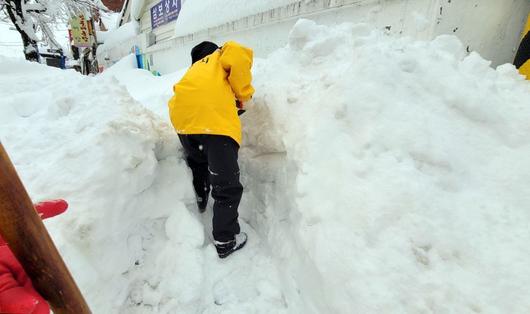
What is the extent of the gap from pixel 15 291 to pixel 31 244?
13 cm

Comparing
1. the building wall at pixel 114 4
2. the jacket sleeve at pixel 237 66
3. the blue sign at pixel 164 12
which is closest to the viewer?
the jacket sleeve at pixel 237 66

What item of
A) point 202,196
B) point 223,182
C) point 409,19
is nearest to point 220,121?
point 223,182

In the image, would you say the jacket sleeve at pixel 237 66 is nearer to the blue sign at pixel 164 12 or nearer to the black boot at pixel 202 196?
the black boot at pixel 202 196

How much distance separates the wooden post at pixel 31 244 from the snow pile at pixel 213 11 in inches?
177

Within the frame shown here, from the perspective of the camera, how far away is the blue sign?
9602 millimetres

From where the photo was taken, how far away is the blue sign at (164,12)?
9602mm

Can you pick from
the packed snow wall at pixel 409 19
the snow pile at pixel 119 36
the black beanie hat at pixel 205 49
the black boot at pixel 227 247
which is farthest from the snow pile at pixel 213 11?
the snow pile at pixel 119 36

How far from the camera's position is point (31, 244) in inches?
32.1

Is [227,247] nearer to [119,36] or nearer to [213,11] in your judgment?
[213,11]

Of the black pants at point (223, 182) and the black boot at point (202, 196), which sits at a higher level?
the black pants at point (223, 182)

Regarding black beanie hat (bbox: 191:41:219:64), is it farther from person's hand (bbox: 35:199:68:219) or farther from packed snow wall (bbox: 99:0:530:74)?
packed snow wall (bbox: 99:0:530:74)

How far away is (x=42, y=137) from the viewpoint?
6.80ft

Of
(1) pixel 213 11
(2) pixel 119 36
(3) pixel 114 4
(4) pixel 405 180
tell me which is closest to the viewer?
(4) pixel 405 180

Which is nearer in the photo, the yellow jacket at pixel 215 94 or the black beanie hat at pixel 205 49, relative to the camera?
the yellow jacket at pixel 215 94
